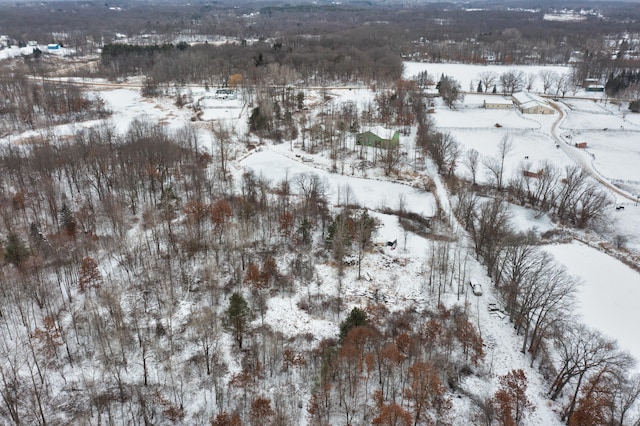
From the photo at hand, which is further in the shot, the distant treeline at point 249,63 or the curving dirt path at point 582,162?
the distant treeline at point 249,63

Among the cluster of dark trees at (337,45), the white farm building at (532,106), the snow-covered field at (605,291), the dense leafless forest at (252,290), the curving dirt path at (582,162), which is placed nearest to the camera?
the dense leafless forest at (252,290)

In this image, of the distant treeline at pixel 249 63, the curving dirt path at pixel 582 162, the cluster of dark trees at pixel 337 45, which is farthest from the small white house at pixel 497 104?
the cluster of dark trees at pixel 337 45

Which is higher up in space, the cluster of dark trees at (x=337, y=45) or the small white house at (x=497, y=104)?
the cluster of dark trees at (x=337, y=45)

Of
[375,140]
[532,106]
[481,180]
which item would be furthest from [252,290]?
[532,106]

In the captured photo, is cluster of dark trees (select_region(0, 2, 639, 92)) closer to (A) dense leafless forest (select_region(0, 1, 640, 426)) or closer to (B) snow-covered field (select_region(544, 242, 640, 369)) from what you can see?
(A) dense leafless forest (select_region(0, 1, 640, 426))

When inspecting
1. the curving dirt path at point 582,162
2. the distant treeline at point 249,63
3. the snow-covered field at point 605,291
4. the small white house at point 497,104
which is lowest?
the snow-covered field at point 605,291

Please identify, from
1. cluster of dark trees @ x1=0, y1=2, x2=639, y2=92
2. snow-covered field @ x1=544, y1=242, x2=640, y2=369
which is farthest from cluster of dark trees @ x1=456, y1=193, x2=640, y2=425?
cluster of dark trees @ x1=0, y1=2, x2=639, y2=92

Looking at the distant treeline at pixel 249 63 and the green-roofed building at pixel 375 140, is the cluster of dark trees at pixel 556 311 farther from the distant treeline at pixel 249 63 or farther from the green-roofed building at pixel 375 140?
the distant treeline at pixel 249 63

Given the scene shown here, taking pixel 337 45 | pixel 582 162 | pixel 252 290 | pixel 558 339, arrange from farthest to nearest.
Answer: pixel 337 45 < pixel 582 162 < pixel 252 290 < pixel 558 339

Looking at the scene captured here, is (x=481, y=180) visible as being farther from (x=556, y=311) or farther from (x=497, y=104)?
(x=497, y=104)
